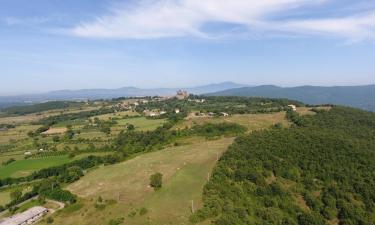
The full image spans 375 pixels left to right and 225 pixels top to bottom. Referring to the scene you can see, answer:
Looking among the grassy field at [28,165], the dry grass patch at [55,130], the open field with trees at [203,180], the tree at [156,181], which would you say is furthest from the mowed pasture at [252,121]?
the dry grass patch at [55,130]

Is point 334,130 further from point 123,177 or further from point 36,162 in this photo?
point 36,162

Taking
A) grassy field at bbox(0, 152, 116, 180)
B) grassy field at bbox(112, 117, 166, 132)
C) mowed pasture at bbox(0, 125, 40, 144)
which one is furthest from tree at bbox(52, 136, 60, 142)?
grassy field at bbox(0, 152, 116, 180)

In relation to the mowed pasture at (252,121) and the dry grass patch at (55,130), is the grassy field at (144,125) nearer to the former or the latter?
the mowed pasture at (252,121)

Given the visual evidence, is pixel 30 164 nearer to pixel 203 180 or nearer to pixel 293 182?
pixel 203 180

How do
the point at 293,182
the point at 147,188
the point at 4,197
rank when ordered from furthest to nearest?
the point at 4,197 → the point at 293,182 → the point at 147,188

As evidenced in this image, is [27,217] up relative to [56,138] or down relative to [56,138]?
up

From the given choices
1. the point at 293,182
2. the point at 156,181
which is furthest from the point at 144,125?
the point at 293,182
